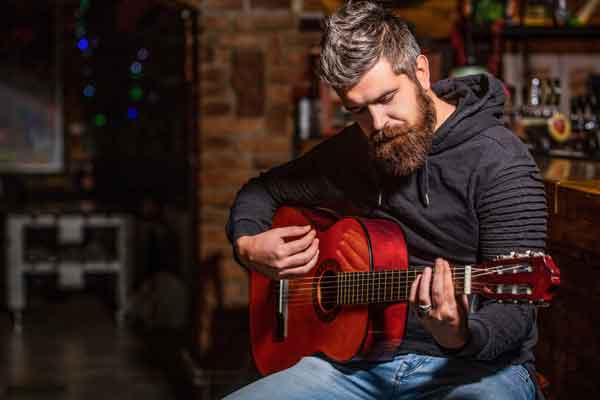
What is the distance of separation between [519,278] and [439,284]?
14cm

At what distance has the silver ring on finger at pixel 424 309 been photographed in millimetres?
1601

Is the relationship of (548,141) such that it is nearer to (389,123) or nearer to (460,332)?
(389,123)

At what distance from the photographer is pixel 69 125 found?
22.1 ft

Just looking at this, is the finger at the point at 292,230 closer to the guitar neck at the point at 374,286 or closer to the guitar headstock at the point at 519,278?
the guitar neck at the point at 374,286

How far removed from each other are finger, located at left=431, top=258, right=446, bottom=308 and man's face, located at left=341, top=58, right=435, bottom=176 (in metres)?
0.40

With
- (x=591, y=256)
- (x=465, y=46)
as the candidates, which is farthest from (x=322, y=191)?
(x=465, y=46)

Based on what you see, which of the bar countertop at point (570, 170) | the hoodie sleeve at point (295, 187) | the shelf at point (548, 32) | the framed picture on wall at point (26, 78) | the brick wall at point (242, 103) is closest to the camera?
the bar countertop at point (570, 170)

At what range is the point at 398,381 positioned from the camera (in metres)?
1.96

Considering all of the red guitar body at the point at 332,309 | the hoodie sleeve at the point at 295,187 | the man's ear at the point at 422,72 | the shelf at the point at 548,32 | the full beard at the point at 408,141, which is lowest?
the red guitar body at the point at 332,309

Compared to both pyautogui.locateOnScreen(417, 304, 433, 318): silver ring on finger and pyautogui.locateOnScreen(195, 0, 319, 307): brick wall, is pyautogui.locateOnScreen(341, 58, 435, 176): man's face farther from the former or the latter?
pyautogui.locateOnScreen(195, 0, 319, 307): brick wall

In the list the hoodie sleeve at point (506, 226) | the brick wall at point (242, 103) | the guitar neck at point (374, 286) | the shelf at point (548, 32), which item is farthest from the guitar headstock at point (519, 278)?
the shelf at point (548, 32)

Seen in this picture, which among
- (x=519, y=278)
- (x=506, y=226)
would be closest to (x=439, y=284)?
(x=519, y=278)

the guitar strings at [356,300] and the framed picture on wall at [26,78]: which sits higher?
the framed picture on wall at [26,78]

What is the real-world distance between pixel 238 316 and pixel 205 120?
0.85 metres
